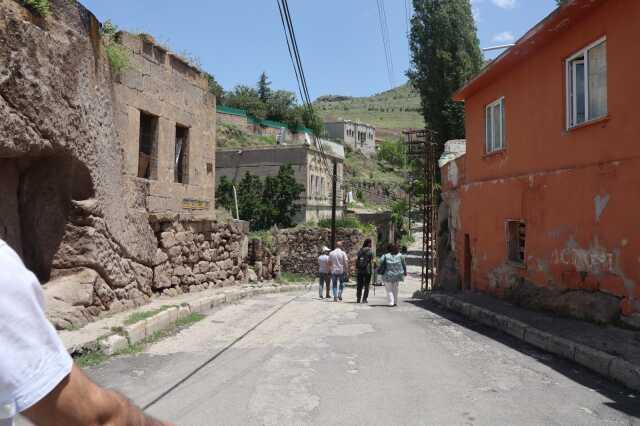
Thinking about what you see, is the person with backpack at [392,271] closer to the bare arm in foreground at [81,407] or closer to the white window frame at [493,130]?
the white window frame at [493,130]

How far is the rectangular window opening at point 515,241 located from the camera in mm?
13211

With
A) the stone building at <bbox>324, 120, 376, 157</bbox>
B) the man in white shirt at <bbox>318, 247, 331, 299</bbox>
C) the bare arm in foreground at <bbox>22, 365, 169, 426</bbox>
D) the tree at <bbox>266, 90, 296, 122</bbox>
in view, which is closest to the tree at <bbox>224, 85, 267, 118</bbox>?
the tree at <bbox>266, 90, 296, 122</bbox>

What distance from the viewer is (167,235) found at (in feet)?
41.5

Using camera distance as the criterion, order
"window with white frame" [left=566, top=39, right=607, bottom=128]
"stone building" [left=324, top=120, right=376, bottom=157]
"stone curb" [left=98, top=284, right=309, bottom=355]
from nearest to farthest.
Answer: "stone curb" [left=98, top=284, right=309, bottom=355] → "window with white frame" [left=566, top=39, right=607, bottom=128] → "stone building" [left=324, top=120, right=376, bottom=157]

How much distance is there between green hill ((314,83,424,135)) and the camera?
118 meters

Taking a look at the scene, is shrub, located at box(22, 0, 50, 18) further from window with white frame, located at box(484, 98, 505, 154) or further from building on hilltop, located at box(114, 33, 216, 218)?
window with white frame, located at box(484, 98, 505, 154)

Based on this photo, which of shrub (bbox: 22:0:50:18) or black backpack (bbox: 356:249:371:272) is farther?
black backpack (bbox: 356:249:371:272)

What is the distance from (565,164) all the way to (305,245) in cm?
2406

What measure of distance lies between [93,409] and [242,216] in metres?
33.8

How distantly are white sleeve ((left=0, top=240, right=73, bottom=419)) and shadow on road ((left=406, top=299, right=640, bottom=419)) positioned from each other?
17.1 feet

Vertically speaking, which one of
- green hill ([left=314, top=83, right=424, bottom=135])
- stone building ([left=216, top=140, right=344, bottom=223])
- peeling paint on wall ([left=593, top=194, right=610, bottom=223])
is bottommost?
peeling paint on wall ([left=593, top=194, right=610, bottom=223])

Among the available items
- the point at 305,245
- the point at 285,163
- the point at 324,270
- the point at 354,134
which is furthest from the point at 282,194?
the point at 354,134

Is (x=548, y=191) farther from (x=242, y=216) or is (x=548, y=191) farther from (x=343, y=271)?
(x=242, y=216)

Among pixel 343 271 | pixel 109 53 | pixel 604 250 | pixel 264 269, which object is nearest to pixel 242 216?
pixel 264 269
